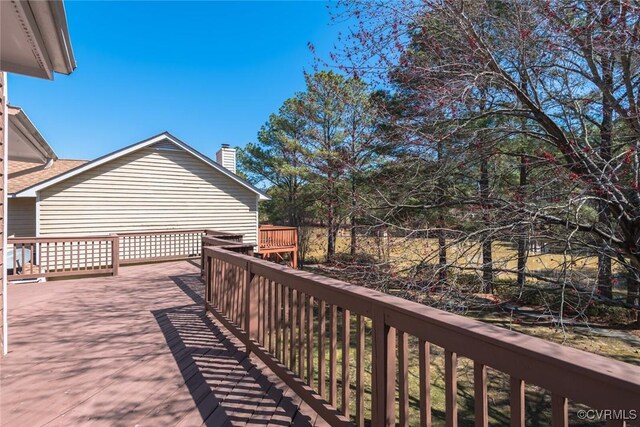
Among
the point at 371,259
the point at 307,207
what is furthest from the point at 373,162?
the point at 307,207

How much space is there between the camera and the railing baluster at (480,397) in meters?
1.24

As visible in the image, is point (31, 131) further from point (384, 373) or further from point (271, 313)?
point (384, 373)

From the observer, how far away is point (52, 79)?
3.72 metres

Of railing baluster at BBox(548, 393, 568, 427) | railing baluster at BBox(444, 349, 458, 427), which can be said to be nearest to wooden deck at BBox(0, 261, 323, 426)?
railing baluster at BBox(444, 349, 458, 427)

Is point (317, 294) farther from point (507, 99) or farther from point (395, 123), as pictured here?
point (507, 99)

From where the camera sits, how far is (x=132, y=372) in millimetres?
2939

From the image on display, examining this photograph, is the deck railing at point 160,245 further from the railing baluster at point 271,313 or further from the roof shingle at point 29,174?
the railing baluster at point 271,313

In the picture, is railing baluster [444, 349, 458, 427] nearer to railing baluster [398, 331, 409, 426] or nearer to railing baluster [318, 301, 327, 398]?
A: railing baluster [398, 331, 409, 426]

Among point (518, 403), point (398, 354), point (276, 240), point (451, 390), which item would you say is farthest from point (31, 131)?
point (276, 240)

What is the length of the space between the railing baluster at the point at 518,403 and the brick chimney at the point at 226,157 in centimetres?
1582

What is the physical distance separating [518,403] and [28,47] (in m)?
4.43

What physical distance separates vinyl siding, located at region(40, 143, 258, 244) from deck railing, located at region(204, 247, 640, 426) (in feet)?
30.6

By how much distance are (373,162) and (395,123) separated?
3568 millimetres

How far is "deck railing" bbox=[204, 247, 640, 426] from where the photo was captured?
0.97m
